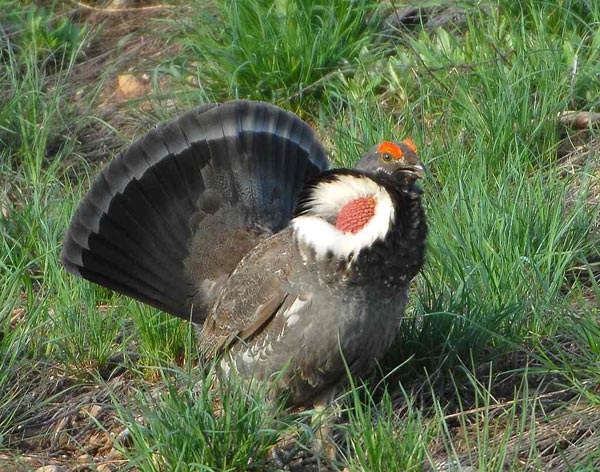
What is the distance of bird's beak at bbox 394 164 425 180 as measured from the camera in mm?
4039

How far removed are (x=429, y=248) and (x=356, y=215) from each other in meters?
0.72

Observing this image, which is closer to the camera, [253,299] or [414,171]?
[414,171]

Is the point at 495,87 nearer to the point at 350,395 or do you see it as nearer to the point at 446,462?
the point at 350,395

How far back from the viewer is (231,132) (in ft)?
15.1

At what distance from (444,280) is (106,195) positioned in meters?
1.37

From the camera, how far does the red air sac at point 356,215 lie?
3945 mm

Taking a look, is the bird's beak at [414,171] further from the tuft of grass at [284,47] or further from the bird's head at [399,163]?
the tuft of grass at [284,47]

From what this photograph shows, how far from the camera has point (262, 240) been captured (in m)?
4.54

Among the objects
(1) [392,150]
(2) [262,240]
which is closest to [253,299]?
(2) [262,240]

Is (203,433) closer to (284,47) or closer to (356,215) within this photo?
(356,215)

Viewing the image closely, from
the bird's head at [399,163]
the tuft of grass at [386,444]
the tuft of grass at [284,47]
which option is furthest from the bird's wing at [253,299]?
the tuft of grass at [284,47]

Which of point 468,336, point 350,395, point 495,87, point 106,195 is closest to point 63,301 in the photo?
point 106,195

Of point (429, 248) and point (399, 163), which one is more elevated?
point (399, 163)

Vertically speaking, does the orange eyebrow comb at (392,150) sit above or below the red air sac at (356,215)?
above
